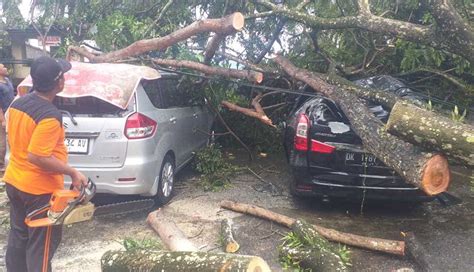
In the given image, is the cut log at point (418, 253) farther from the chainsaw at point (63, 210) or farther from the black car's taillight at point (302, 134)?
the chainsaw at point (63, 210)

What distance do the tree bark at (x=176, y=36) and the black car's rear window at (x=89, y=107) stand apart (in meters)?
1.17

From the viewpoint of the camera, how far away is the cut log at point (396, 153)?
3178 mm

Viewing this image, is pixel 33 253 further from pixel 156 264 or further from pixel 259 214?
pixel 259 214

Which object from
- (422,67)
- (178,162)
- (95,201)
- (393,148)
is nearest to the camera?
(393,148)

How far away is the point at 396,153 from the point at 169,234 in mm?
2244

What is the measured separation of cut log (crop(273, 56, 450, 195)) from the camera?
3178 millimetres

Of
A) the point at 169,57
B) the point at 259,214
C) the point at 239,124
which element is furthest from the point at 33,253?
the point at 239,124

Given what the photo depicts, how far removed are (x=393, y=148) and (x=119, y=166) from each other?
2.83 meters

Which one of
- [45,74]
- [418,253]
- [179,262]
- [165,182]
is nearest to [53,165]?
[45,74]

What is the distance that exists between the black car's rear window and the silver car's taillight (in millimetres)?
153

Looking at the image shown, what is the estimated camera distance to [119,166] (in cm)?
462

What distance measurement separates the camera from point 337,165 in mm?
4676

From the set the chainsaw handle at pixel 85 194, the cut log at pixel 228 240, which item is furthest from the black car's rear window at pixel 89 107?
the cut log at pixel 228 240

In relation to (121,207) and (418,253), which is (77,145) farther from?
(418,253)
